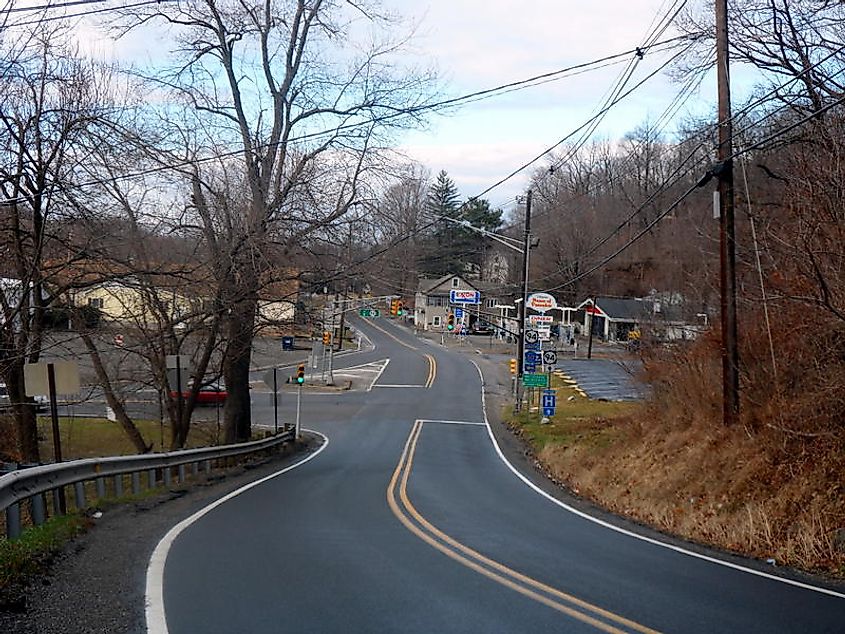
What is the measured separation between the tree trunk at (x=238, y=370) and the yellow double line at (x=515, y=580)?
9.77 meters

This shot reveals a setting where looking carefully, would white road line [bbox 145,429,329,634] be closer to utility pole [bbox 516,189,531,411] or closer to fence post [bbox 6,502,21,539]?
fence post [bbox 6,502,21,539]

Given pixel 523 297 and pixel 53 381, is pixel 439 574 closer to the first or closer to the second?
pixel 53 381

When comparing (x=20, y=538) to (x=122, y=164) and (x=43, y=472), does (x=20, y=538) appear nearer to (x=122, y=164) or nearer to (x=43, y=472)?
(x=43, y=472)

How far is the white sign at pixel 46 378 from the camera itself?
13195mm

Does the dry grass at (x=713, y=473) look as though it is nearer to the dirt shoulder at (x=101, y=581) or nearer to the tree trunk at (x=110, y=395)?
the dirt shoulder at (x=101, y=581)

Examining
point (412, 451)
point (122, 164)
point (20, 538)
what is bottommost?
point (412, 451)

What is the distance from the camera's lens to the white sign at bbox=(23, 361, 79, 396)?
43.3ft

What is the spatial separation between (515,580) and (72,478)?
622 centimetres

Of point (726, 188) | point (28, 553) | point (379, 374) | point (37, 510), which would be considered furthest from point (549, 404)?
point (379, 374)

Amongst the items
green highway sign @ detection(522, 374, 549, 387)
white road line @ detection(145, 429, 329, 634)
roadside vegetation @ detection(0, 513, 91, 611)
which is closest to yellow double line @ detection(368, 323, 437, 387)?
green highway sign @ detection(522, 374, 549, 387)

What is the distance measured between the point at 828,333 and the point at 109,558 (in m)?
12.7

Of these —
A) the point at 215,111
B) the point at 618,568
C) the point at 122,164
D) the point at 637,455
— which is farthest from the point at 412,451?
the point at 618,568

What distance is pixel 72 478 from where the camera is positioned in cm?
1134

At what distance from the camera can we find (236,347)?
24.2m
